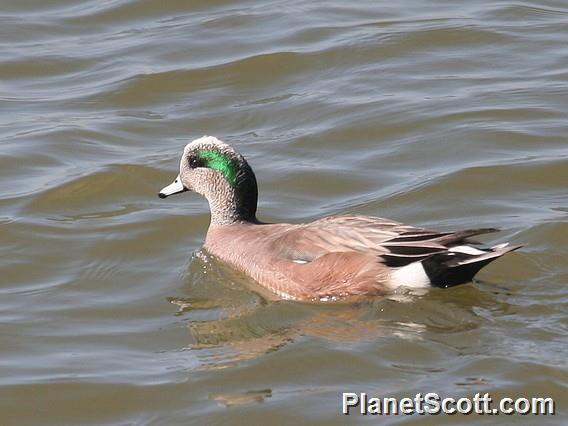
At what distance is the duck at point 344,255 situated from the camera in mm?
7949

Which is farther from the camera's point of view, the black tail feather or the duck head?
the duck head

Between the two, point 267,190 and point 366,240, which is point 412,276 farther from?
point 267,190

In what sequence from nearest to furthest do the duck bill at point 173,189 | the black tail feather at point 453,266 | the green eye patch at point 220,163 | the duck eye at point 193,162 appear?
the black tail feather at point 453,266 < the green eye patch at point 220,163 < the duck eye at point 193,162 < the duck bill at point 173,189

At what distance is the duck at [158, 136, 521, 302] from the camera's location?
7.95m

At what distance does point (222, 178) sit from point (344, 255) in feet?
4.50

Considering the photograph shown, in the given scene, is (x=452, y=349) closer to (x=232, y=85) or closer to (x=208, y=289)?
(x=208, y=289)

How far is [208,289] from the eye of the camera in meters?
8.66

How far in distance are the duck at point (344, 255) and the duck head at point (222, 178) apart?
0.6 inches

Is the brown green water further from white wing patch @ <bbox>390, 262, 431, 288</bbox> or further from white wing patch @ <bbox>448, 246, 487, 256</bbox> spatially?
white wing patch @ <bbox>448, 246, 487, 256</bbox>

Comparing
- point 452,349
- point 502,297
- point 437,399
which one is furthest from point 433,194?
point 437,399

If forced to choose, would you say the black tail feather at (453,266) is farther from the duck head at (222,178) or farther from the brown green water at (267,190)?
the duck head at (222,178)

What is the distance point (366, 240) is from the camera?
8203 millimetres

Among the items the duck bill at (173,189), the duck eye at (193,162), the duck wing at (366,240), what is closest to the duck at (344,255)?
the duck wing at (366,240)

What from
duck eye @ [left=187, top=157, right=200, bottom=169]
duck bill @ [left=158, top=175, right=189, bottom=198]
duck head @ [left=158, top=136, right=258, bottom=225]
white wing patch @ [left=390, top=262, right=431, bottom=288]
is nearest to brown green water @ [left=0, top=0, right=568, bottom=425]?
white wing patch @ [left=390, top=262, right=431, bottom=288]
